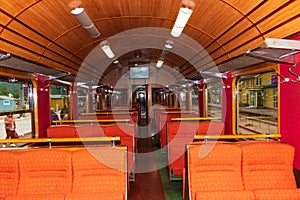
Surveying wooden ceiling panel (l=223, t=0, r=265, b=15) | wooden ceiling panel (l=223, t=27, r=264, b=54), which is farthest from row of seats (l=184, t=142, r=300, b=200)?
wooden ceiling panel (l=223, t=27, r=264, b=54)

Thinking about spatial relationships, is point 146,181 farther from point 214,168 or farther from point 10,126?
point 10,126

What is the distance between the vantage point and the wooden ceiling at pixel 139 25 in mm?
3754

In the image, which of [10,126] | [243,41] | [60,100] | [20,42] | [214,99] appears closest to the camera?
[20,42]

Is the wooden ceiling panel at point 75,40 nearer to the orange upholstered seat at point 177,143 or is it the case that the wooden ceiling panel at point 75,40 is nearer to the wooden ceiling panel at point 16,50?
the wooden ceiling panel at point 16,50

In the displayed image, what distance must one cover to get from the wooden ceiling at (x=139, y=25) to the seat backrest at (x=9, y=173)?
188 cm

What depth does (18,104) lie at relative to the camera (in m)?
5.61

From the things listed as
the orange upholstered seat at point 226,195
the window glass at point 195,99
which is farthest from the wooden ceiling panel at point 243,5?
the window glass at point 195,99

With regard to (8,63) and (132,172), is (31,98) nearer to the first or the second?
(8,63)

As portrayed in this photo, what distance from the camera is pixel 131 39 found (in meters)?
8.02

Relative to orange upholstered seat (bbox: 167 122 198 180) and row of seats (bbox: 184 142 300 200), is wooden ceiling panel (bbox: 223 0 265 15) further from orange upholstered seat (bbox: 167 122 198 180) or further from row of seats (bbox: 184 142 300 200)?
orange upholstered seat (bbox: 167 122 198 180)

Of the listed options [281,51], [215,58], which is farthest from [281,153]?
[215,58]

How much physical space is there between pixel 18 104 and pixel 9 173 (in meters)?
2.67

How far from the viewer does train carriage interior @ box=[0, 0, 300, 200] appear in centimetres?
325

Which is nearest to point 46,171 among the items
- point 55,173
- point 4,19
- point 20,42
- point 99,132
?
point 55,173
